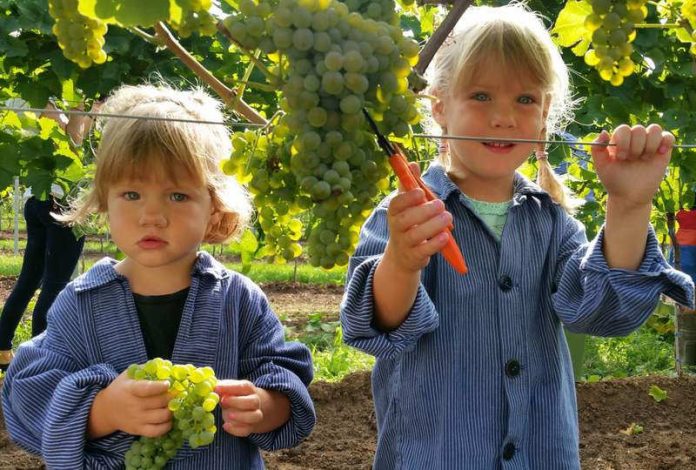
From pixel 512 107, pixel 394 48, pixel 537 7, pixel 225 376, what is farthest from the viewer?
pixel 537 7

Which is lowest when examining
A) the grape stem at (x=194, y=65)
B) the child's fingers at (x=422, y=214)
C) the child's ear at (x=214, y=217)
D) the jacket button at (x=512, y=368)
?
the jacket button at (x=512, y=368)

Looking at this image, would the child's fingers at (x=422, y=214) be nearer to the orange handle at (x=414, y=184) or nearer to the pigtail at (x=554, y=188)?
the orange handle at (x=414, y=184)

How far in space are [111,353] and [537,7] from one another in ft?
8.95

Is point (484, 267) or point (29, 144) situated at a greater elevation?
point (29, 144)

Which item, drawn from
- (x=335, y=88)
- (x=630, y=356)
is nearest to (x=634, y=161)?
(x=335, y=88)

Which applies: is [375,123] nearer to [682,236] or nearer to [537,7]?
[537,7]

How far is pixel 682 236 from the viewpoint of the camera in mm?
5871

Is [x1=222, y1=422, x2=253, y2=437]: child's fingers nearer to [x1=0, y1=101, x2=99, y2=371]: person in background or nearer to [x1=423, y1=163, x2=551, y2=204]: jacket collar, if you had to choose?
[x1=423, y1=163, x2=551, y2=204]: jacket collar

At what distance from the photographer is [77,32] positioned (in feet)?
4.05

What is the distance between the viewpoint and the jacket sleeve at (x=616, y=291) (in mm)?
1507

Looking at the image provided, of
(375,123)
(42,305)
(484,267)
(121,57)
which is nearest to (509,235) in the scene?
(484,267)

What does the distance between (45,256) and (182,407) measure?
3.93 meters

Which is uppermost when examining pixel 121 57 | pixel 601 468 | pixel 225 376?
pixel 121 57

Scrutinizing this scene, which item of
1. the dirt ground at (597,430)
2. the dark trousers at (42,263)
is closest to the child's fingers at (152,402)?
the dirt ground at (597,430)
